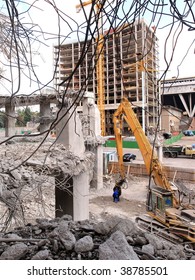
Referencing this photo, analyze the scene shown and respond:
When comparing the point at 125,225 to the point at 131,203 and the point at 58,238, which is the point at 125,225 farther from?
the point at 131,203

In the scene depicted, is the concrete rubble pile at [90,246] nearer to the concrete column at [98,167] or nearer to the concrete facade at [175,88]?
the concrete facade at [175,88]

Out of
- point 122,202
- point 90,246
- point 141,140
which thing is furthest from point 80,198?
point 122,202

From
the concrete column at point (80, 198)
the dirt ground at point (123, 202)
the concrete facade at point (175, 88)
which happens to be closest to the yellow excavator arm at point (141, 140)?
the dirt ground at point (123, 202)

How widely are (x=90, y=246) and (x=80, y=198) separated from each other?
4.65 m

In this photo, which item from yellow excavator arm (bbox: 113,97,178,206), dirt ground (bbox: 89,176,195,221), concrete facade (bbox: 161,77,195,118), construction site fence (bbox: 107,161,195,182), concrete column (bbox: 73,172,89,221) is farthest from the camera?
construction site fence (bbox: 107,161,195,182)

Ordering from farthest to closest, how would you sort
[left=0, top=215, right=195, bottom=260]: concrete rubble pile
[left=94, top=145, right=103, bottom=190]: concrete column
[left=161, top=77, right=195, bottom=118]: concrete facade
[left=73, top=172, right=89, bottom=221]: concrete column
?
1. [left=94, top=145, right=103, bottom=190]: concrete column
2. [left=73, top=172, right=89, bottom=221]: concrete column
3. [left=0, top=215, right=195, bottom=260]: concrete rubble pile
4. [left=161, top=77, right=195, bottom=118]: concrete facade

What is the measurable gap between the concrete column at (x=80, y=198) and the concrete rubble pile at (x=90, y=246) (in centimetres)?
395

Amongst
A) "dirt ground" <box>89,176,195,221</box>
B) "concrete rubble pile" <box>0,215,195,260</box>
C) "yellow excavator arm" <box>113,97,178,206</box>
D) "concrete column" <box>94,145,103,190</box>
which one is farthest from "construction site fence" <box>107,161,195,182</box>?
"concrete rubble pile" <box>0,215,195,260</box>

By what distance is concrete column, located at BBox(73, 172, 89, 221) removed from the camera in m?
6.01

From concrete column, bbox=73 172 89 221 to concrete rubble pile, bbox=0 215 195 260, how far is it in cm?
395

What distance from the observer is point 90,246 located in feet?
5.48

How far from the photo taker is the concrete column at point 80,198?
6.01m

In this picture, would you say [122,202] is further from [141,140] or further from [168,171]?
[168,171]

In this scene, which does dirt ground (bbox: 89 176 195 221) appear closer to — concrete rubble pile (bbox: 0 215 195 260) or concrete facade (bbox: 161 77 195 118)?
concrete facade (bbox: 161 77 195 118)
